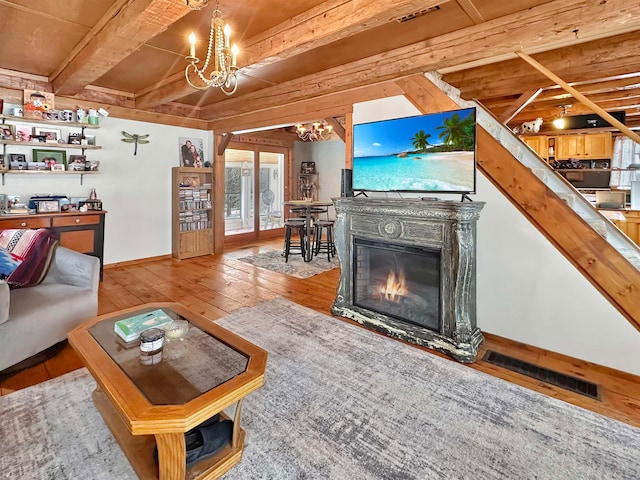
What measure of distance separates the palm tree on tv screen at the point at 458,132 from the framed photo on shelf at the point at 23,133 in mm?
4831

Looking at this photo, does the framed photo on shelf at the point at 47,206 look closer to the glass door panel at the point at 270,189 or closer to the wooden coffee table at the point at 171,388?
the wooden coffee table at the point at 171,388

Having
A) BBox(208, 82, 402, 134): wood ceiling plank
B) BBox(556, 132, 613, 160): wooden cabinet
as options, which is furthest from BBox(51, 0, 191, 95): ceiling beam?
BBox(556, 132, 613, 160): wooden cabinet

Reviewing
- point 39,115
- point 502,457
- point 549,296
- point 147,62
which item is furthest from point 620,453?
point 39,115

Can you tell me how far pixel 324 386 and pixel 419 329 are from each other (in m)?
1.05

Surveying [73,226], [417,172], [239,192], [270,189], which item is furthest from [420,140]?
[270,189]

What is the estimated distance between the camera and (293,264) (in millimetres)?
5391

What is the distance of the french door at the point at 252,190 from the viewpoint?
723 cm

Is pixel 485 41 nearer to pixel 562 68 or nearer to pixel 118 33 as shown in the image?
pixel 562 68

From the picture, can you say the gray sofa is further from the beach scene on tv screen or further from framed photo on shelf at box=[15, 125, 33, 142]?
the beach scene on tv screen

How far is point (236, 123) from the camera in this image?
220 inches

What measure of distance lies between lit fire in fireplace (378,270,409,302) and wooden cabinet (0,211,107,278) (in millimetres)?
3826

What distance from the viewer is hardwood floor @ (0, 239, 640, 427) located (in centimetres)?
212

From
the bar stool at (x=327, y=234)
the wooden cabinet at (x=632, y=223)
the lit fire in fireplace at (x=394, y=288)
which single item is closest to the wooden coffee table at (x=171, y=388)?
the lit fire in fireplace at (x=394, y=288)

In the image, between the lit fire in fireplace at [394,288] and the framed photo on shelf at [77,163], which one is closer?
the lit fire in fireplace at [394,288]
